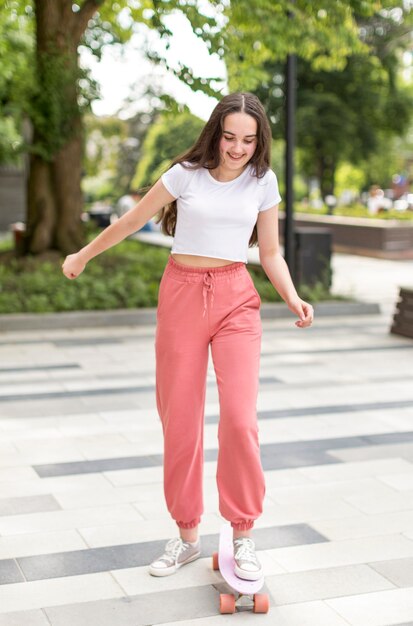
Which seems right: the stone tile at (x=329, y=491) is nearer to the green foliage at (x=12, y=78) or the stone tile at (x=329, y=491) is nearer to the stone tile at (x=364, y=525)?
the stone tile at (x=364, y=525)

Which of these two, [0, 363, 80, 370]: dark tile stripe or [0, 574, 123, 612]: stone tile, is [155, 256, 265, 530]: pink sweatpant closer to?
[0, 574, 123, 612]: stone tile

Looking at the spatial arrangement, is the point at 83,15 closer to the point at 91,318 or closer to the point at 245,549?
the point at 91,318

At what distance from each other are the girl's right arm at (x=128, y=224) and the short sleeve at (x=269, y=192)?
13.5 inches

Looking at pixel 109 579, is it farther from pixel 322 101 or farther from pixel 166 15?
pixel 322 101

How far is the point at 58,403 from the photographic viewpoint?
7434 millimetres

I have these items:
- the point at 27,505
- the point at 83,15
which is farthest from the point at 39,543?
the point at 83,15

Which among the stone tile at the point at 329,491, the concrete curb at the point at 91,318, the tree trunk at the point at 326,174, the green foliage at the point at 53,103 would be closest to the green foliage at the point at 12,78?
the green foliage at the point at 53,103

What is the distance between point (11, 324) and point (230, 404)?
24.3 feet

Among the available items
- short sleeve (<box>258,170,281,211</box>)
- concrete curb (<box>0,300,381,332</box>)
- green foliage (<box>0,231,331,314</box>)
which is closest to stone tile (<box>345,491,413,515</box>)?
short sleeve (<box>258,170,281,211</box>)

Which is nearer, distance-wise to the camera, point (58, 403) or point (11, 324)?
point (58, 403)

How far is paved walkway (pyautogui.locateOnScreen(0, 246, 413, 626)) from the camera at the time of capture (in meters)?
3.90

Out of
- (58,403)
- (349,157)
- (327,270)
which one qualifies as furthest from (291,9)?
(349,157)

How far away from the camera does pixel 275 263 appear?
13.4ft

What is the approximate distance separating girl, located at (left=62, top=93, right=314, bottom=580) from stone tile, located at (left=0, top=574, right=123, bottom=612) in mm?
511
